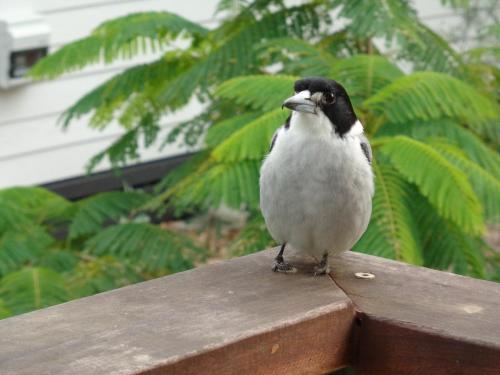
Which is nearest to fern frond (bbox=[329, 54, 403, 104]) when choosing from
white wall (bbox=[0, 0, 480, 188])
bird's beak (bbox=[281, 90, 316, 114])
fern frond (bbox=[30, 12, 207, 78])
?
fern frond (bbox=[30, 12, 207, 78])

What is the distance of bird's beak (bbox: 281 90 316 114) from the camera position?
2951 mm

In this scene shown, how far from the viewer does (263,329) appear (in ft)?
6.75

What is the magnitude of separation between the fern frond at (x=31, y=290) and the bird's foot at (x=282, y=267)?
5.62 feet

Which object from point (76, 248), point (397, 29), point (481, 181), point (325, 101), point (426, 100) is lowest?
point (76, 248)

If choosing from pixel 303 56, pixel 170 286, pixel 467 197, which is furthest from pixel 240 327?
pixel 303 56

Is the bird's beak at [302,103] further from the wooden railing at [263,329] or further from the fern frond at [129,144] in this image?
the fern frond at [129,144]

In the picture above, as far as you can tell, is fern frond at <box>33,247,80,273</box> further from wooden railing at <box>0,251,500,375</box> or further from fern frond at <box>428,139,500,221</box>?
wooden railing at <box>0,251,500,375</box>

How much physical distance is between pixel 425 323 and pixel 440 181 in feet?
5.72

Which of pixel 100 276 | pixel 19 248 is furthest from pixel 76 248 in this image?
pixel 19 248

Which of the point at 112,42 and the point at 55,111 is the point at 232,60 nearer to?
the point at 112,42

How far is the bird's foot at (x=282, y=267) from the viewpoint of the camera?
8.53ft

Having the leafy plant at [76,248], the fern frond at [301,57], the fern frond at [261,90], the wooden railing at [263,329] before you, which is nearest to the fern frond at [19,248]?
the leafy plant at [76,248]

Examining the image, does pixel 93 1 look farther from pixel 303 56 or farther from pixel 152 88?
pixel 303 56

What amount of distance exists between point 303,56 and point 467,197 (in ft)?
4.02
